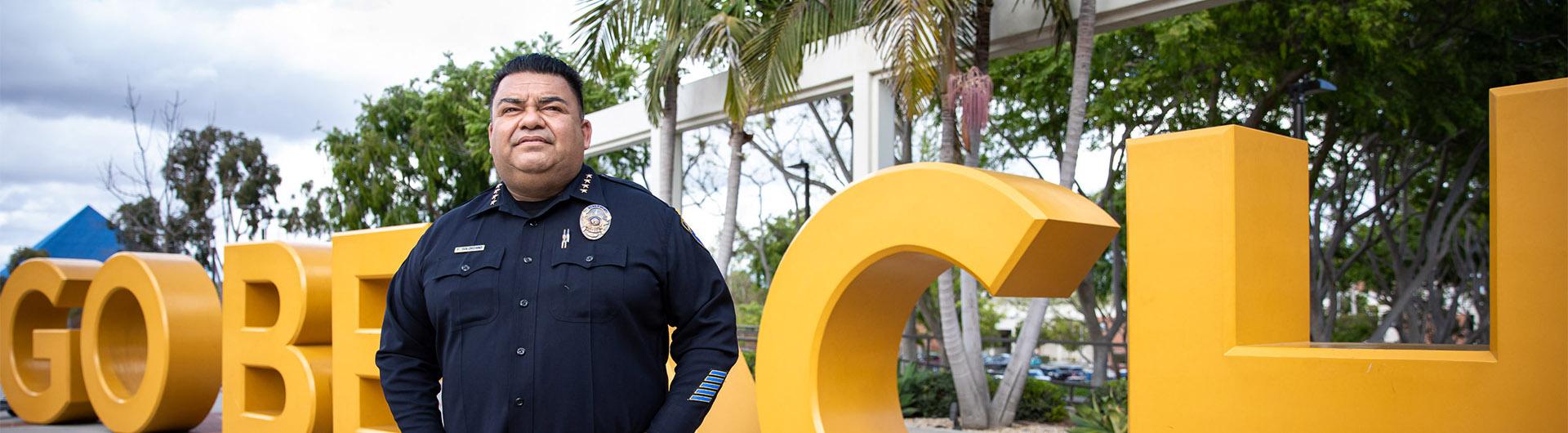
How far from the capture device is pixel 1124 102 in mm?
18438

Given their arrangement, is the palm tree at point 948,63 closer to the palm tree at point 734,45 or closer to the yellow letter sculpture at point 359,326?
the palm tree at point 734,45

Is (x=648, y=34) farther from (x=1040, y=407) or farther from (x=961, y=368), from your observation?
(x=1040, y=407)

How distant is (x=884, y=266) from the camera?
613 cm

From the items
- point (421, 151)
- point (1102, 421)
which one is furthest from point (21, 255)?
point (1102, 421)

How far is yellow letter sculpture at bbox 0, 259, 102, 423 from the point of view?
11977 millimetres

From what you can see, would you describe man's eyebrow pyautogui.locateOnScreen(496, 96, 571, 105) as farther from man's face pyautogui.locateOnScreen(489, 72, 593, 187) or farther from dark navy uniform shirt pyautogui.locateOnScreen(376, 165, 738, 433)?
dark navy uniform shirt pyautogui.locateOnScreen(376, 165, 738, 433)

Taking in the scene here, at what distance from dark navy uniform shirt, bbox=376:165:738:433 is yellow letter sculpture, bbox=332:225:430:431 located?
5.20 meters

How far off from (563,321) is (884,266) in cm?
352

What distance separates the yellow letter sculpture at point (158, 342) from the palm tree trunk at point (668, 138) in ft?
18.0

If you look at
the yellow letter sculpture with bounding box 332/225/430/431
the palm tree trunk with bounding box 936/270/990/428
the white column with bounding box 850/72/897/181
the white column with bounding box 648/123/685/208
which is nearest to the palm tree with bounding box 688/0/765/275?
the white column with bounding box 850/72/897/181

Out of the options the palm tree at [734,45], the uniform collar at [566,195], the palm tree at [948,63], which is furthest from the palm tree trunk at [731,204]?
the uniform collar at [566,195]

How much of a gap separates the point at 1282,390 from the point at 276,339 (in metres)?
7.39

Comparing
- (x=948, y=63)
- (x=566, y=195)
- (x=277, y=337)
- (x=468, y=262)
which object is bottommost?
(x=277, y=337)

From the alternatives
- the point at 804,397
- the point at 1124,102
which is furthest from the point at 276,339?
the point at 1124,102
